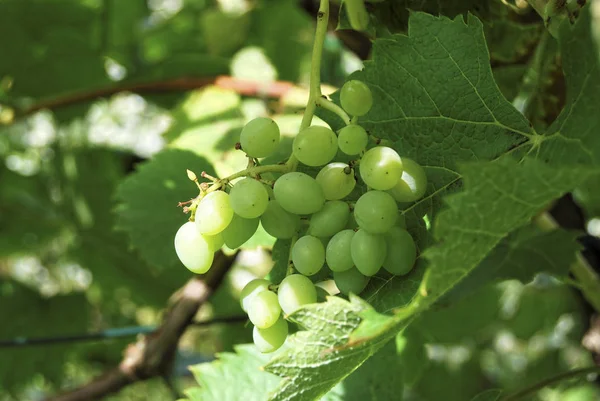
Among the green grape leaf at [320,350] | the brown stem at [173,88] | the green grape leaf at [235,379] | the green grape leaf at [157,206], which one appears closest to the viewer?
the green grape leaf at [320,350]

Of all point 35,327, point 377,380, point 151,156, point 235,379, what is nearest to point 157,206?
point 151,156

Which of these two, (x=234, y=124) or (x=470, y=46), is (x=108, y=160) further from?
(x=470, y=46)

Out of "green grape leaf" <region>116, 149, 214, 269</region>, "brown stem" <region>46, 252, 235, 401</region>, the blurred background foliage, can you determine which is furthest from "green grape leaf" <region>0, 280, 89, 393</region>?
"green grape leaf" <region>116, 149, 214, 269</region>

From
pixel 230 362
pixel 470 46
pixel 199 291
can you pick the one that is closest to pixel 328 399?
pixel 230 362

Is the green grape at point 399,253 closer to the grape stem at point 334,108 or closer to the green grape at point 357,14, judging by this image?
the grape stem at point 334,108

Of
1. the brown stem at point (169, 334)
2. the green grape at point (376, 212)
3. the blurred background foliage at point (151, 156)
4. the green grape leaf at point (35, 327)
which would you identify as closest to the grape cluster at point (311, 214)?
the green grape at point (376, 212)

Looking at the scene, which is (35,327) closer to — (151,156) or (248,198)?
(151,156)

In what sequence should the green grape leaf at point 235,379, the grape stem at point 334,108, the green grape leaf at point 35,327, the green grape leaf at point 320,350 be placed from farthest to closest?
the green grape leaf at point 35,327 → the green grape leaf at point 235,379 → the grape stem at point 334,108 → the green grape leaf at point 320,350
